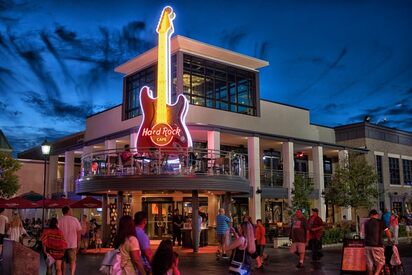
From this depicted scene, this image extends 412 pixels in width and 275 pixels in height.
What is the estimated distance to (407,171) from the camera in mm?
44562

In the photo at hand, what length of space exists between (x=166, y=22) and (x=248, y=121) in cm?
840

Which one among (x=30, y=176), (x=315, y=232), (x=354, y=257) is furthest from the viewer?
(x=30, y=176)

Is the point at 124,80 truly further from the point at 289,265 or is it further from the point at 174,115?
the point at 289,265

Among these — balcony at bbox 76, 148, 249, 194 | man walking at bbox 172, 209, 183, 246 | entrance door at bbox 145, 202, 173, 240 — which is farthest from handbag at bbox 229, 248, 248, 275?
entrance door at bbox 145, 202, 173, 240

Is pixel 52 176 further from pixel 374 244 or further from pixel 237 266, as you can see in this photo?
pixel 237 266

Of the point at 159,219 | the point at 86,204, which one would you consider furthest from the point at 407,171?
the point at 86,204

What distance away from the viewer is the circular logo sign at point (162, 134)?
24.2 metres

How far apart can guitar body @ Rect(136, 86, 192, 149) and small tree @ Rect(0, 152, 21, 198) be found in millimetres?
17057

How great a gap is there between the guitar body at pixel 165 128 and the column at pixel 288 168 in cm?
991

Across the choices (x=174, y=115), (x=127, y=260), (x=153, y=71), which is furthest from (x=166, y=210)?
(x=127, y=260)

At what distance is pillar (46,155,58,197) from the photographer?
129 ft

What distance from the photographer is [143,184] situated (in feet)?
70.7

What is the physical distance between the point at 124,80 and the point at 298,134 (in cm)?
1219

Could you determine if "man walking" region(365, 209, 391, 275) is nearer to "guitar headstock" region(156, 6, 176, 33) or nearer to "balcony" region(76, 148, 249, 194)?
"balcony" region(76, 148, 249, 194)
